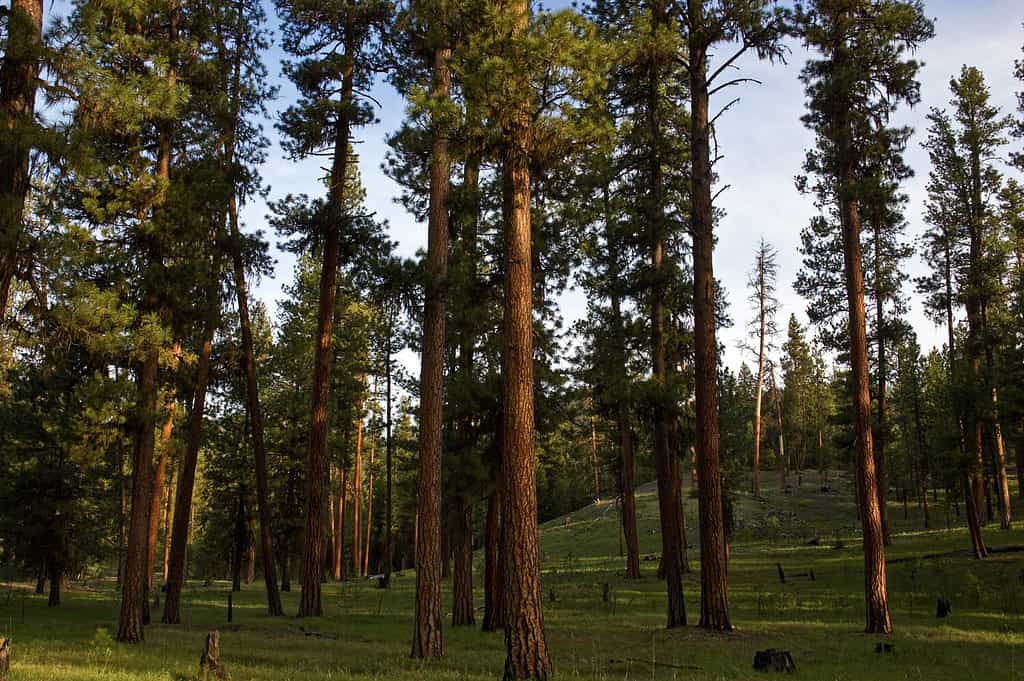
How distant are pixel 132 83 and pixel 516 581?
13.8 meters

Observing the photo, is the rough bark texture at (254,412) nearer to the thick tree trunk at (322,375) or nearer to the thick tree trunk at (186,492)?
the thick tree trunk at (186,492)

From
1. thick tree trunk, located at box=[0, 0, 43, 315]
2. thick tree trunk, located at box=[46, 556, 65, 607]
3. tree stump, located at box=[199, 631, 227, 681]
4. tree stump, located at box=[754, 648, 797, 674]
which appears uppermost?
thick tree trunk, located at box=[0, 0, 43, 315]

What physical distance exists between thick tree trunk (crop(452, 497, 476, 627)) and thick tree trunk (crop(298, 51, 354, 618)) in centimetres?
439

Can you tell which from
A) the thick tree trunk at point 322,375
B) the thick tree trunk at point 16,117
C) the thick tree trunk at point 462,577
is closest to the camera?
the thick tree trunk at point 16,117

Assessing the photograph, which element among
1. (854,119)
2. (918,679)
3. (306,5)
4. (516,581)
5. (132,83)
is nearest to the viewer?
(516,581)

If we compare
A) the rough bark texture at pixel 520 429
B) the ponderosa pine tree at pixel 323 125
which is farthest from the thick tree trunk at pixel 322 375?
the rough bark texture at pixel 520 429

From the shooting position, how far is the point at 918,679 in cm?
1147

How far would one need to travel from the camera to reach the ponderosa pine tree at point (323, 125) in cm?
2123

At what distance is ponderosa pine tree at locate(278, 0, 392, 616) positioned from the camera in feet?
69.7

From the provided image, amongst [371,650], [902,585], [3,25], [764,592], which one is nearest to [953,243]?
[902,585]

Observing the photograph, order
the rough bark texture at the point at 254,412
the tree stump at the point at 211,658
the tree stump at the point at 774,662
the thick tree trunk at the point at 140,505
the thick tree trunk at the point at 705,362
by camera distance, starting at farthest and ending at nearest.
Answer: the rough bark texture at the point at 254,412 < the thick tree trunk at the point at 705,362 < the thick tree trunk at the point at 140,505 < the tree stump at the point at 774,662 < the tree stump at the point at 211,658

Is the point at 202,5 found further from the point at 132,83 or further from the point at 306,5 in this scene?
the point at 132,83

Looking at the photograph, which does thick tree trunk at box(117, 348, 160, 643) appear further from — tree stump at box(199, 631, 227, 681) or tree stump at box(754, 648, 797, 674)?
tree stump at box(754, 648, 797, 674)

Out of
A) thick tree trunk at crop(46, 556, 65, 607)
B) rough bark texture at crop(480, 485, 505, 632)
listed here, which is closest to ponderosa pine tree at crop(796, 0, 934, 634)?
rough bark texture at crop(480, 485, 505, 632)
